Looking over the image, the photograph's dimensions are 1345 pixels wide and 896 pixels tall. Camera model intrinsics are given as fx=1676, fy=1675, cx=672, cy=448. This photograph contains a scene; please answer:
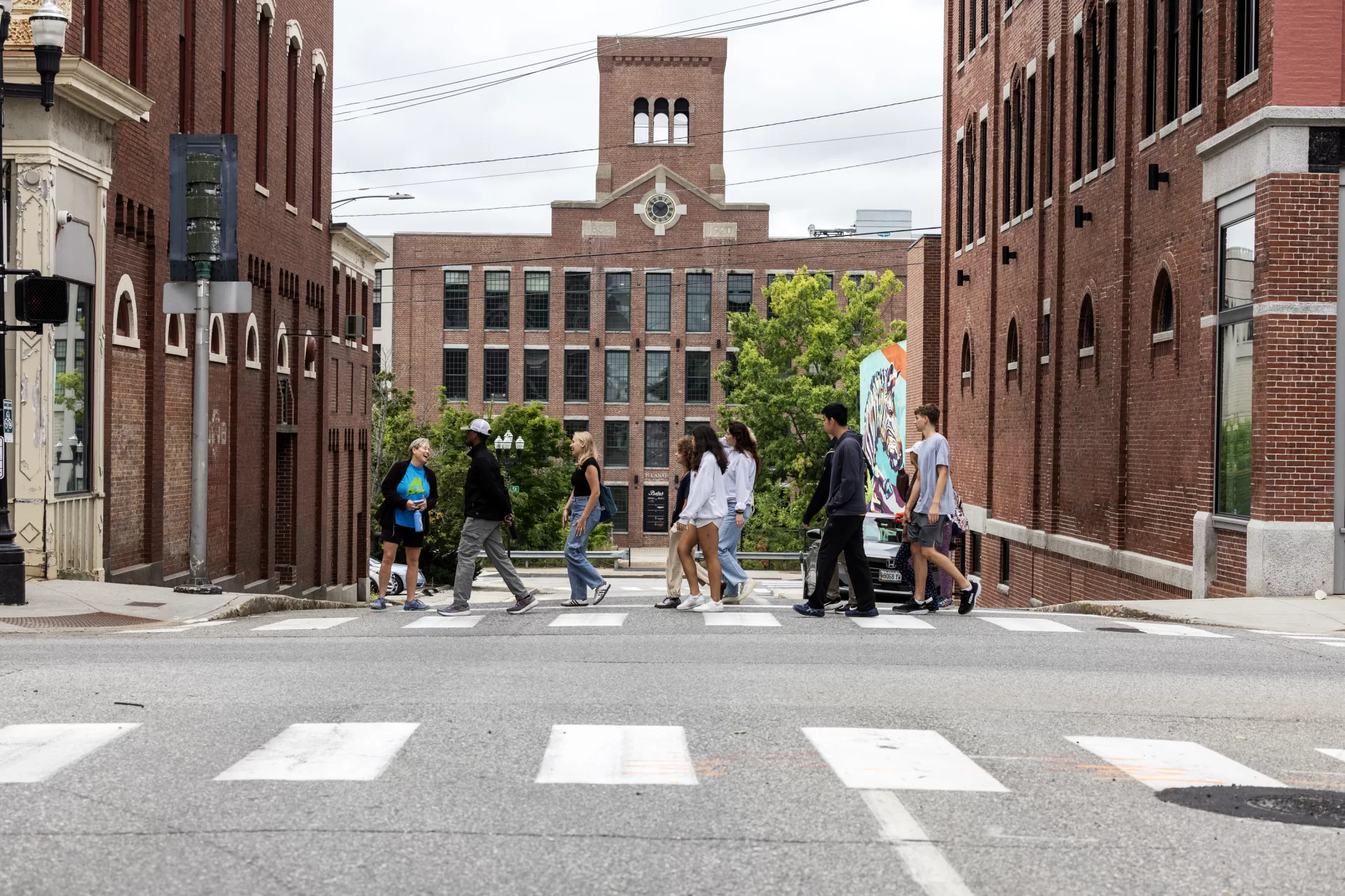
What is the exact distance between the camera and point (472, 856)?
A: 5.30 metres

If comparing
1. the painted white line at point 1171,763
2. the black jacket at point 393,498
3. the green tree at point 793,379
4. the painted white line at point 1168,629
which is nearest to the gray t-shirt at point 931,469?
the painted white line at point 1168,629

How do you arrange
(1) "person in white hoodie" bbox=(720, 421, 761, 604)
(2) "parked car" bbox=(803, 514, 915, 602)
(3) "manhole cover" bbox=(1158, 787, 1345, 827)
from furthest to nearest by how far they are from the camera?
(2) "parked car" bbox=(803, 514, 915, 602), (1) "person in white hoodie" bbox=(720, 421, 761, 604), (3) "manhole cover" bbox=(1158, 787, 1345, 827)

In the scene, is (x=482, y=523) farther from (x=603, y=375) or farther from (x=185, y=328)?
(x=603, y=375)

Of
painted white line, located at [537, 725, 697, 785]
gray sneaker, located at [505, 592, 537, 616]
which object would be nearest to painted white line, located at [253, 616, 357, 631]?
gray sneaker, located at [505, 592, 537, 616]

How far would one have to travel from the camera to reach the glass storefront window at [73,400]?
59.6ft

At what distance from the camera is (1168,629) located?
1439 cm

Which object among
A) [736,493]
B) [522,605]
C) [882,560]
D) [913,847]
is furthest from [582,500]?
[913,847]

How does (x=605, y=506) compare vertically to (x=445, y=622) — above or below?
above

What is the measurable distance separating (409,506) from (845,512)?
5.41 metres

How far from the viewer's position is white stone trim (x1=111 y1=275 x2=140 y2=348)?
66.2 ft

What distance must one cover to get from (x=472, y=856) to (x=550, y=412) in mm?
68105

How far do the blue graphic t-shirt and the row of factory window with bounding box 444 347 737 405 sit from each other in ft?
182

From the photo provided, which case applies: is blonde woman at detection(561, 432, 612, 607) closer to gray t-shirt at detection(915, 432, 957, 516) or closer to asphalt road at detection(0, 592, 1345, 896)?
gray t-shirt at detection(915, 432, 957, 516)

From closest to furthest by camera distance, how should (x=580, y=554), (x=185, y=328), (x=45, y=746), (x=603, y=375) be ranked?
1. (x=45, y=746)
2. (x=580, y=554)
3. (x=185, y=328)
4. (x=603, y=375)
